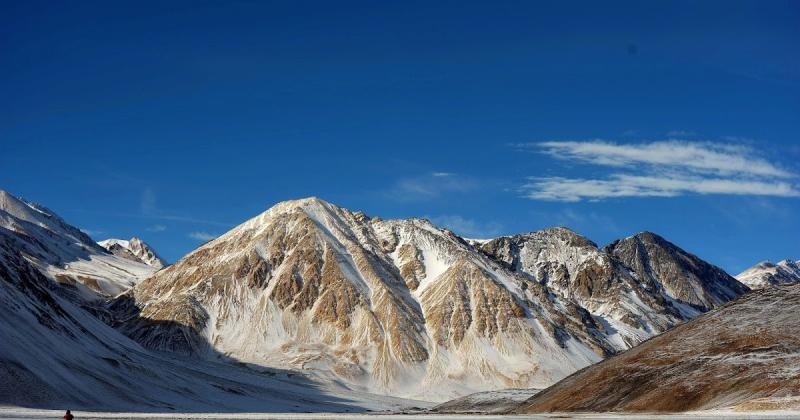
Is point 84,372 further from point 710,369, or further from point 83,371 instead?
point 710,369

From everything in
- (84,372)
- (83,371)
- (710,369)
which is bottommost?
(710,369)

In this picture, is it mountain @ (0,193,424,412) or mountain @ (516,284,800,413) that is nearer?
mountain @ (516,284,800,413)

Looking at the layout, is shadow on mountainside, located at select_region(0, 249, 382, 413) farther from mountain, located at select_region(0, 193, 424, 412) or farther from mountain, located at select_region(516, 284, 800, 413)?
mountain, located at select_region(516, 284, 800, 413)

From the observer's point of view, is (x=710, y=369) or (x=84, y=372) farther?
(x=84, y=372)

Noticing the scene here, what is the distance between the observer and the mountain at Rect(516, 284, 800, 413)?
89.0 metres

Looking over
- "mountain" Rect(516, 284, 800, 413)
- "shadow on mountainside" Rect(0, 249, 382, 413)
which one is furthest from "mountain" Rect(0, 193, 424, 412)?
"mountain" Rect(516, 284, 800, 413)

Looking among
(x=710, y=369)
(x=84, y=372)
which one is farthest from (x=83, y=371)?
(x=710, y=369)

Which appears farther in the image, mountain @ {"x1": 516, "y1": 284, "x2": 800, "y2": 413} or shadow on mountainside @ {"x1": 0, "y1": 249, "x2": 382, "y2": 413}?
shadow on mountainside @ {"x1": 0, "y1": 249, "x2": 382, "y2": 413}

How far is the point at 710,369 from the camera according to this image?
99250 millimetres

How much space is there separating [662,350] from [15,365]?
85463mm

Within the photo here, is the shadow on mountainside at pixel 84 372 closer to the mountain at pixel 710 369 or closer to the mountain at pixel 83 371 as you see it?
the mountain at pixel 83 371

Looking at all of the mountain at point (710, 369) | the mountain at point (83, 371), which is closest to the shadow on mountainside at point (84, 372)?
the mountain at point (83, 371)

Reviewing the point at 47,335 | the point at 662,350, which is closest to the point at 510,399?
the point at 662,350

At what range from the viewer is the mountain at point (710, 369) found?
89.0 meters
